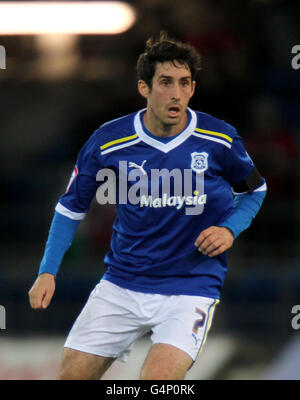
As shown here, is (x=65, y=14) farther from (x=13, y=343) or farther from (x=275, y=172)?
(x=13, y=343)

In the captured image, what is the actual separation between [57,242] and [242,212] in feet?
3.10

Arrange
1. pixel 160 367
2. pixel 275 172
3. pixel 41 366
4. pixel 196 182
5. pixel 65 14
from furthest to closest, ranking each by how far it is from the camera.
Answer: pixel 65 14 < pixel 275 172 < pixel 41 366 < pixel 196 182 < pixel 160 367

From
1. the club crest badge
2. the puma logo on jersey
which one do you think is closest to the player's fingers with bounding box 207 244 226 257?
the club crest badge

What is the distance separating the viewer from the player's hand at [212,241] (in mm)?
4145

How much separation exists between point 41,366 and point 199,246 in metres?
3.65

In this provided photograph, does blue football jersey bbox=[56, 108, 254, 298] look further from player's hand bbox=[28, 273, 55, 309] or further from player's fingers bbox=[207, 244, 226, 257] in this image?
player's hand bbox=[28, 273, 55, 309]

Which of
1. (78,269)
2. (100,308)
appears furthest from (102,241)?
(100,308)

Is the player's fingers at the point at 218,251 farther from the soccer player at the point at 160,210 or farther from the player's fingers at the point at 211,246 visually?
the soccer player at the point at 160,210

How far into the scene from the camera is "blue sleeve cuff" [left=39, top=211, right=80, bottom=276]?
451 cm

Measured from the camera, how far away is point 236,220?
14.4ft

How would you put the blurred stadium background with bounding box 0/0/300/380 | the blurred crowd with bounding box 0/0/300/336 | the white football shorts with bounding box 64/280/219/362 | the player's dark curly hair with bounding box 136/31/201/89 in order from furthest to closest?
the blurred crowd with bounding box 0/0/300/336 < the blurred stadium background with bounding box 0/0/300/380 < the player's dark curly hair with bounding box 136/31/201/89 < the white football shorts with bounding box 64/280/219/362

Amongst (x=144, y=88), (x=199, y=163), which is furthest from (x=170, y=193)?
(x=144, y=88)

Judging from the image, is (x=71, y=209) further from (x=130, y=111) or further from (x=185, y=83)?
(x=130, y=111)

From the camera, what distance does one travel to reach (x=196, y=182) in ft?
14.4
